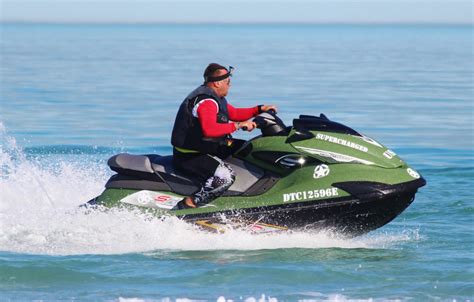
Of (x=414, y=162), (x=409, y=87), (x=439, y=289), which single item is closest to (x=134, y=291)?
(x=439, y=289)

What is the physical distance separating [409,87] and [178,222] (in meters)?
20.9

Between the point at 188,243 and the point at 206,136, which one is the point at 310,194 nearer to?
the point at 206,136

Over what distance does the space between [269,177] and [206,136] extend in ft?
2.22

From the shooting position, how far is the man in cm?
815

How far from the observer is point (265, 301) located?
6.84m

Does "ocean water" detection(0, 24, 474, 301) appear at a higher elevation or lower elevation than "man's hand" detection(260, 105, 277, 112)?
lower

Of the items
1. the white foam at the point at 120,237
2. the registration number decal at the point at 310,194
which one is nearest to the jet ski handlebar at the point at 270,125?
the registration number decal at the point at 310,194

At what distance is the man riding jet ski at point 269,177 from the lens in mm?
8156

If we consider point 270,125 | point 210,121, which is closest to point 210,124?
point 210,121

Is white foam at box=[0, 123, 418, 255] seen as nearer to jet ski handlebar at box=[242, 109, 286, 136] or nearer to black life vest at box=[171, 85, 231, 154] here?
black life vest at box=[171, 85, 231, 154]

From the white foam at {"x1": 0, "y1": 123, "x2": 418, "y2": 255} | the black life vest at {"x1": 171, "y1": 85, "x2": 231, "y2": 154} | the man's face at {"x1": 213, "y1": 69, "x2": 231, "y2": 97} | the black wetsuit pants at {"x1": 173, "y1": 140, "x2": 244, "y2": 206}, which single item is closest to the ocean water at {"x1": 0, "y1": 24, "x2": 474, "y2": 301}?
the white foam at {"x1": 0, "y1": 123, "x2": 418, "y2": 255}

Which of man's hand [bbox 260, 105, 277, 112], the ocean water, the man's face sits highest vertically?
the man's face

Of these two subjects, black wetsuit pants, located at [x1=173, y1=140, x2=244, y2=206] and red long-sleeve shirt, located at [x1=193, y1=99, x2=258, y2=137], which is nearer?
red long-sleeve shirt, located at [x1=193, y1=99, x2=258, y2=137]

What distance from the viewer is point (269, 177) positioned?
8.39m
